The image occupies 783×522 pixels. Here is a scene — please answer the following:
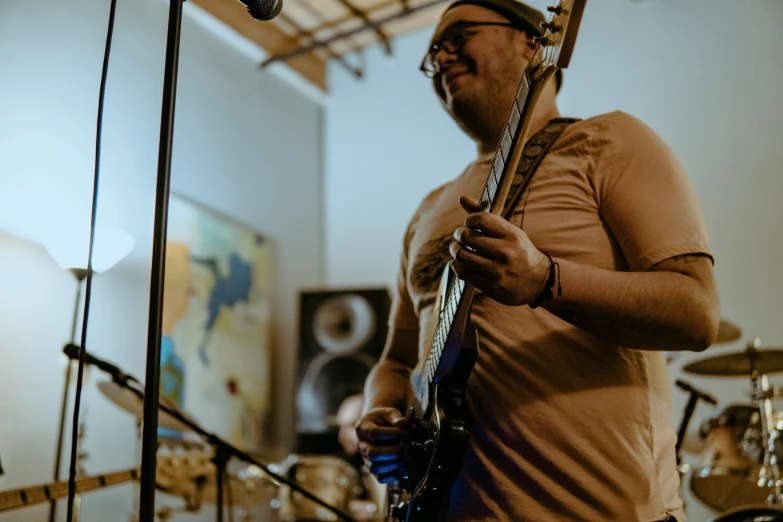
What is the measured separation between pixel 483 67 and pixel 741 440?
237cm

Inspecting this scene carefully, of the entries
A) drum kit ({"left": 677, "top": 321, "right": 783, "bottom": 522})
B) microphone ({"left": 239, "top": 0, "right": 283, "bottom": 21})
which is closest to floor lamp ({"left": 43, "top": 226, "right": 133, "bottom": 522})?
microphone ({"left": 239, "top": 0, "right": 283, "bottom": 21})

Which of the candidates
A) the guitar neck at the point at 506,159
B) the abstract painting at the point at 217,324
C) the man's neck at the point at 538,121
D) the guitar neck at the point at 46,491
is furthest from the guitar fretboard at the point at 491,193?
the abstract painting at the point at 217,324

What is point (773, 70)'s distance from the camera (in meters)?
4.02

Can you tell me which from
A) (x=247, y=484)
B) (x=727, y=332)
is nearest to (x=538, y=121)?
(x=727, y=332)

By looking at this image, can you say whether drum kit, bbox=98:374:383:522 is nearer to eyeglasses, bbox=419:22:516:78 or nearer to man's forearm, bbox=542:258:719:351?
eyeglasses, bbox=419:22:516:78

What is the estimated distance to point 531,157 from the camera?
141 cm

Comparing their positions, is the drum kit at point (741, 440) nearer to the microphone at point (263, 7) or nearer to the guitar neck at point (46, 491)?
the guitar neck at point (46, 491)

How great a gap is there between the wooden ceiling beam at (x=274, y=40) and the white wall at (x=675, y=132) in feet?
2.05

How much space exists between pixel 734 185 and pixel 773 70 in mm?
760

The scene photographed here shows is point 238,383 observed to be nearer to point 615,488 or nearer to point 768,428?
point 768,428

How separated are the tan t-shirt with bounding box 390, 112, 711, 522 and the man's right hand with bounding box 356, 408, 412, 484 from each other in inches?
7.3

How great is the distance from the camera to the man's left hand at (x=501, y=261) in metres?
1.03

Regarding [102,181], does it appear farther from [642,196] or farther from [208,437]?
[642,196]

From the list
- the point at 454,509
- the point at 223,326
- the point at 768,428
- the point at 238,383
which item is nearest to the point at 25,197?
the point at 223,326
